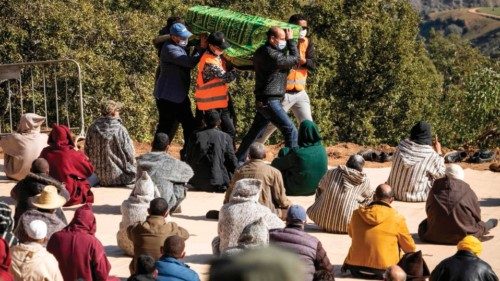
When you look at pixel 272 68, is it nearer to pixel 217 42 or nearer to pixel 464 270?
pixel 217 42

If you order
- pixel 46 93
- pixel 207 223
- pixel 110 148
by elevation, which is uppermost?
pixel 110 148

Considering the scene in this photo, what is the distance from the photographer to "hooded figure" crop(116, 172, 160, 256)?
413 inches

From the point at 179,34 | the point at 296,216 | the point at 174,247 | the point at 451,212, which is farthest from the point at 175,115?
the point at 174,247

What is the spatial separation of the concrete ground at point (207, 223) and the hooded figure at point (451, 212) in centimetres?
12

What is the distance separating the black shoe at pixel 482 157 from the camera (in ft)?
54.9

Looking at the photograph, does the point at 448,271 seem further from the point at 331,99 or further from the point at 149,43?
the point at 331,99

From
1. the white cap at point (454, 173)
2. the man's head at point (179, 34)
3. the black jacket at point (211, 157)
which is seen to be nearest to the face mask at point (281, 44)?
the man's head at point (179, 34)

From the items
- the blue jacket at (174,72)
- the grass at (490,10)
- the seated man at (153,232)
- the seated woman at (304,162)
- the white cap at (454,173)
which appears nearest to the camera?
the seated man at (153,232)

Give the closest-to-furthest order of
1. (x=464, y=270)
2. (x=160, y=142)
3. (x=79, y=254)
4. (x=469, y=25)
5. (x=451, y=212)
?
(x=464, y=270)
(x=79, y=254)
(x=451, y=212)
(x=160, y=142)
(x=469, y=25)

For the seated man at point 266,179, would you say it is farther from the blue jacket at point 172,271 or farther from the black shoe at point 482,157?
the black shoe at point 482,157

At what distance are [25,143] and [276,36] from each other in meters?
3.05

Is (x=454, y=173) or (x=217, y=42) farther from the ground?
(x=217, y=42)

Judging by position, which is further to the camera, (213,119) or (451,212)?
(213,119)

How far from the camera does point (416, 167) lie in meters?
13.4
